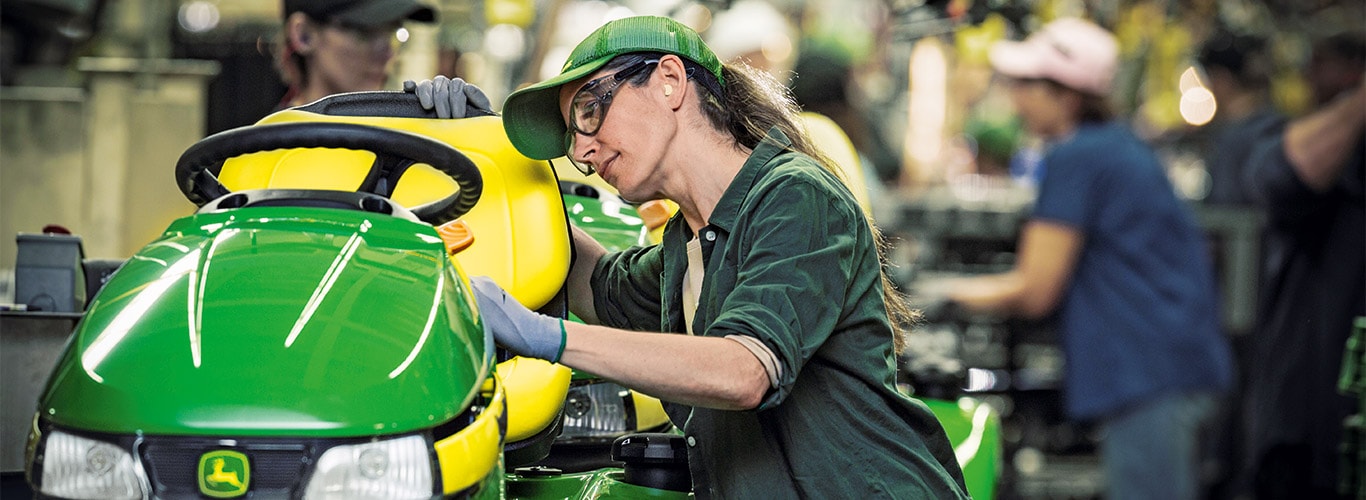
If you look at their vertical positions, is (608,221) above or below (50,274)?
above

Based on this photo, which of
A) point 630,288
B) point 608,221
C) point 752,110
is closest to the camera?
point 752,110

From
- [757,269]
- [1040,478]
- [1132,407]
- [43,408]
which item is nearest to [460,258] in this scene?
[757,269]

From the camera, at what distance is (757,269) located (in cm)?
198

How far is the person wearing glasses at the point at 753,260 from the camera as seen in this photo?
1.97 meters

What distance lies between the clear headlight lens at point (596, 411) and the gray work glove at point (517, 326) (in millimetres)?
877

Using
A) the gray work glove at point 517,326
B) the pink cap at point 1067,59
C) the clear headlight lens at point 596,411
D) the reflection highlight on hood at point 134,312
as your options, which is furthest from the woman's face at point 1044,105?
the reflection highlight on hood at point 134,312

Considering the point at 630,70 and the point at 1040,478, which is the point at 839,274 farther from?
the point at 1040,478

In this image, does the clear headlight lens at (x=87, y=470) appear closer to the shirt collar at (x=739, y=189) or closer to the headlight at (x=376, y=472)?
the headlight at (x=376, y=472)

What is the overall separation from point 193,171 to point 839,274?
926 millimetres

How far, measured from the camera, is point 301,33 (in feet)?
11.8

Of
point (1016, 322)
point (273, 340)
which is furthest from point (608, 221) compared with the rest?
point (1016, 322)

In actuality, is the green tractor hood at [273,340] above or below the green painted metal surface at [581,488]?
above

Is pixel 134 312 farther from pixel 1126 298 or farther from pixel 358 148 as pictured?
pixel 1126 298

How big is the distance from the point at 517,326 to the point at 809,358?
45 cm
